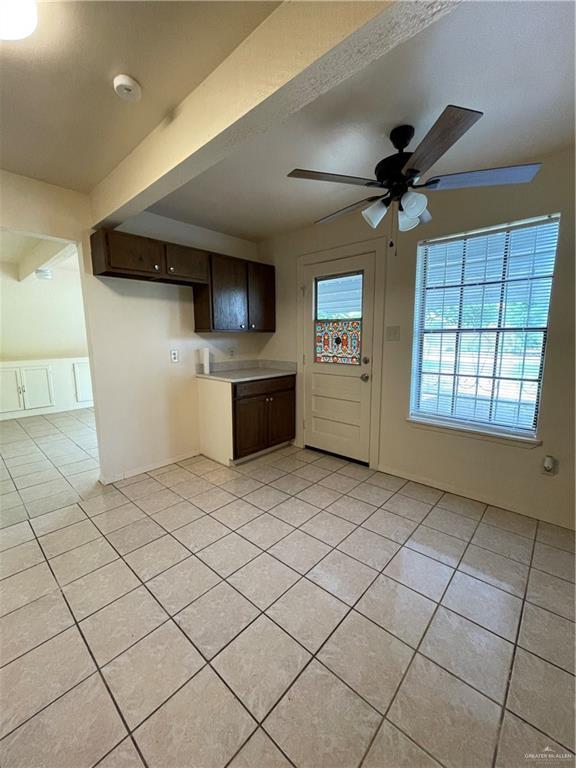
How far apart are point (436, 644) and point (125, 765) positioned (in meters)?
1.25

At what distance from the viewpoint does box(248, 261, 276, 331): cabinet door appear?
3.54 metres

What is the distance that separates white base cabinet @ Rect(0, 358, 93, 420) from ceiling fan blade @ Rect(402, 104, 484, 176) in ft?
19.1

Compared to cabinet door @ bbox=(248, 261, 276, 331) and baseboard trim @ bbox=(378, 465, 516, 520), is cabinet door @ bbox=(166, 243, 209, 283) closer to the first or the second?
cabinet door @ bbox=(248, 261, 276, 331)

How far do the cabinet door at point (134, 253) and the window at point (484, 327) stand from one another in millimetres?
2286

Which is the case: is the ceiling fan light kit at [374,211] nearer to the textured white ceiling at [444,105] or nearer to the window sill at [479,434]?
the textured white ceiling at [444,105]

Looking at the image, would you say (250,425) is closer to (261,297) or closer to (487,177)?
(261,297)

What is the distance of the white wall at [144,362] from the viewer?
2.75 metres

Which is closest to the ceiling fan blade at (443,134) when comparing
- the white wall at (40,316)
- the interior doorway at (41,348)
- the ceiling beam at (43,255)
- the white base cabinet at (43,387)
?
the ceiling beam at (43,255)

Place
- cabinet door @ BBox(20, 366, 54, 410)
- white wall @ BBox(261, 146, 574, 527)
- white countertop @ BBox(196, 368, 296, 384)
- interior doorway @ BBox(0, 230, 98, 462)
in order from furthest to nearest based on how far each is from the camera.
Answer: cabinet door @ BBox(20, 366, 54, 410), interior doorway @ BBox(0, 230, 98, 462), white countertop @ BBox(196, 368, 296, 384), white wall @ BBox(261, 146, 574, 527)

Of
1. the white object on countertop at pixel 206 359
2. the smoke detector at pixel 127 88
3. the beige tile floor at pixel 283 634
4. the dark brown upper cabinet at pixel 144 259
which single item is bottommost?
the beige tile floor at pixel 283 634

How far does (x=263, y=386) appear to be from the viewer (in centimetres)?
335

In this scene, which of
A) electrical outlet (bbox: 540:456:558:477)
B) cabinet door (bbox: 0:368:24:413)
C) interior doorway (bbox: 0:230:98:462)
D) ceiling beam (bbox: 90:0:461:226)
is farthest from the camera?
cabinet door (bbox: 0:368:24:413)

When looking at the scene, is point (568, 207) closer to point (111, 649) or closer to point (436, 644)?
point (436, 644)

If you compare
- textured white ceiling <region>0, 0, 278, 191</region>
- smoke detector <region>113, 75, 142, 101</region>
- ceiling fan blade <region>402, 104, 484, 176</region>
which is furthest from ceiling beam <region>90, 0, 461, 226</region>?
ceiling fan blade <region>402, 104, 484, 176</region>
